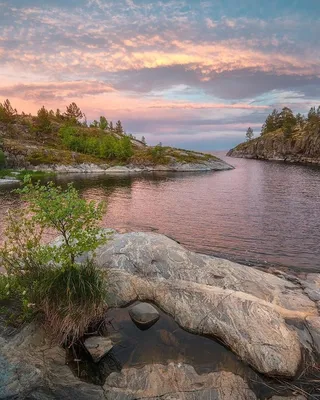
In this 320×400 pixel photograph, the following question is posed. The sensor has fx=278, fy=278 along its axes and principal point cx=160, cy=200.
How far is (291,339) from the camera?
12.9 m

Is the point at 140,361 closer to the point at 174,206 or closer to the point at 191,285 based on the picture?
the point at 191,285

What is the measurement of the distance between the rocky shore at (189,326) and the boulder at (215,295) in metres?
0.05

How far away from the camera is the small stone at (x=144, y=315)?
48.1ft

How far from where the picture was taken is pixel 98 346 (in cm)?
1244

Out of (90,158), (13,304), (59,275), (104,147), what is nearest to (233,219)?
(59,275)

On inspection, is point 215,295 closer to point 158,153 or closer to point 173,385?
point 173,385

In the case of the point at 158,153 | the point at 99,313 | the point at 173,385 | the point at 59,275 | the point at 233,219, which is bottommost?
the point at 233,219

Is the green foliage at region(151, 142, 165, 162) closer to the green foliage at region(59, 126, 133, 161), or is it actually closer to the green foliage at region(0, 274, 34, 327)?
the green foliage at region(59, 126, 133, 161)

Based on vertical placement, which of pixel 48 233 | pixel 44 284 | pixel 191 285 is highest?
pixel 44 284

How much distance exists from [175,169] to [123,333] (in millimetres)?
136766

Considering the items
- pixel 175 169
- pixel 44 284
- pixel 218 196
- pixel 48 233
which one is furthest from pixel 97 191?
pixel 175 169

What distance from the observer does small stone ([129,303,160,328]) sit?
577 inches

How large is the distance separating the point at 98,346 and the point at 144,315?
122 inches

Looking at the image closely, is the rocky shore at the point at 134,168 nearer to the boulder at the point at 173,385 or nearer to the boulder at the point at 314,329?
the boulder at the point at 314,329
